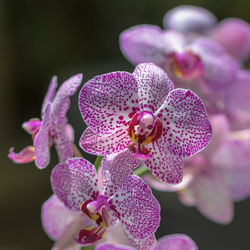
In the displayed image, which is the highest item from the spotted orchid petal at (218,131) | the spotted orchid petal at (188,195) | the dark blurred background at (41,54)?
the spotted orchid petal at (218,131)

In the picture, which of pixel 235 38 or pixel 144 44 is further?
pixel 235 38

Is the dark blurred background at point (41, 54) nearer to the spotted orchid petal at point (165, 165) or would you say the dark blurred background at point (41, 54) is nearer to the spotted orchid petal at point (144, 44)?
the spotted orchid petal at point (144, 44)

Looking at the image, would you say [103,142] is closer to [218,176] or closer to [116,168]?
[116,168]

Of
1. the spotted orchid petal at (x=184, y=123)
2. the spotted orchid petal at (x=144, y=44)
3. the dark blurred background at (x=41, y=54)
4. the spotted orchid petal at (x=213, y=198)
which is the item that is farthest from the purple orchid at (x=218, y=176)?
the dark blurred background at (x=41, y=54)

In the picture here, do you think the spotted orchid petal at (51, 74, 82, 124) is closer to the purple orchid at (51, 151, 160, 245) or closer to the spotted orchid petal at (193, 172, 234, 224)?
the purple orchid at (51, 151, 160, 245)

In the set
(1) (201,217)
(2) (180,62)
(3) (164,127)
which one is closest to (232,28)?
(2) (180,62)

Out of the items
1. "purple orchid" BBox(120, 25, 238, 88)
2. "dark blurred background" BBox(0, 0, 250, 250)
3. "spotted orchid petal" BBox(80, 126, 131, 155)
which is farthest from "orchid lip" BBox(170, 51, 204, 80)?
"dark blurred background" BBox(0, 0, 250, 250)

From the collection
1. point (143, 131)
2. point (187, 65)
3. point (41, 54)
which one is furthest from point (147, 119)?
point (41, 54)

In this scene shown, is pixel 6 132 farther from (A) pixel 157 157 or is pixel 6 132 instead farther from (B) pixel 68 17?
(A) pixel 157 157
